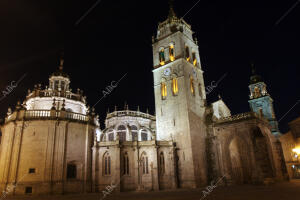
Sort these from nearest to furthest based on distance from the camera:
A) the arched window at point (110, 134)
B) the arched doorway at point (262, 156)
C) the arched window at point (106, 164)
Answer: the arched doorway at point (262, 156), the arched window at point (106, 164), the arched window at point (110, 134)

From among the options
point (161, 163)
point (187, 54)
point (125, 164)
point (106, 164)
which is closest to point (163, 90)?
point (187, 54)

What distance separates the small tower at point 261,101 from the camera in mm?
52406

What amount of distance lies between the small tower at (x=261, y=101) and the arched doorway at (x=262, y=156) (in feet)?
76.2

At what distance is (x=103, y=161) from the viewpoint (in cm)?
3197

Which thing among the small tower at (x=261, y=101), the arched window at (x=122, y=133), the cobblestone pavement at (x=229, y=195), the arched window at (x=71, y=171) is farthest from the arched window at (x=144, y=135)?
the small tower at (x=261, y=101)

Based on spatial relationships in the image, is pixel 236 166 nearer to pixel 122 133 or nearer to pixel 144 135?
pixel 144 135

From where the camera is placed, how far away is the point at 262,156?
1187 inches

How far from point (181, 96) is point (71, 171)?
62.8ft

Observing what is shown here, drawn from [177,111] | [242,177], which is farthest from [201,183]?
[177,111]

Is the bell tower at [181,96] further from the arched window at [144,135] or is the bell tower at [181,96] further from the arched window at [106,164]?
the arched window at [106,164]

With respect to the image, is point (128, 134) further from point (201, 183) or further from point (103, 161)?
point (201, 183)

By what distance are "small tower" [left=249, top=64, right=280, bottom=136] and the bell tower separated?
20.0 meters

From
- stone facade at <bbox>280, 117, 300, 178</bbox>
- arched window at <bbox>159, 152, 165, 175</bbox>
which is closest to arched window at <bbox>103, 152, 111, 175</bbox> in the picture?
arched window at <bbox>159, 152, 165, 175</bbox>

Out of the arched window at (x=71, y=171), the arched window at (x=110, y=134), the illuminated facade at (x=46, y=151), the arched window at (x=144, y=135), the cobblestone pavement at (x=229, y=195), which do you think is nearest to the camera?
the cobblestone pavement at (x=229, y=195)
